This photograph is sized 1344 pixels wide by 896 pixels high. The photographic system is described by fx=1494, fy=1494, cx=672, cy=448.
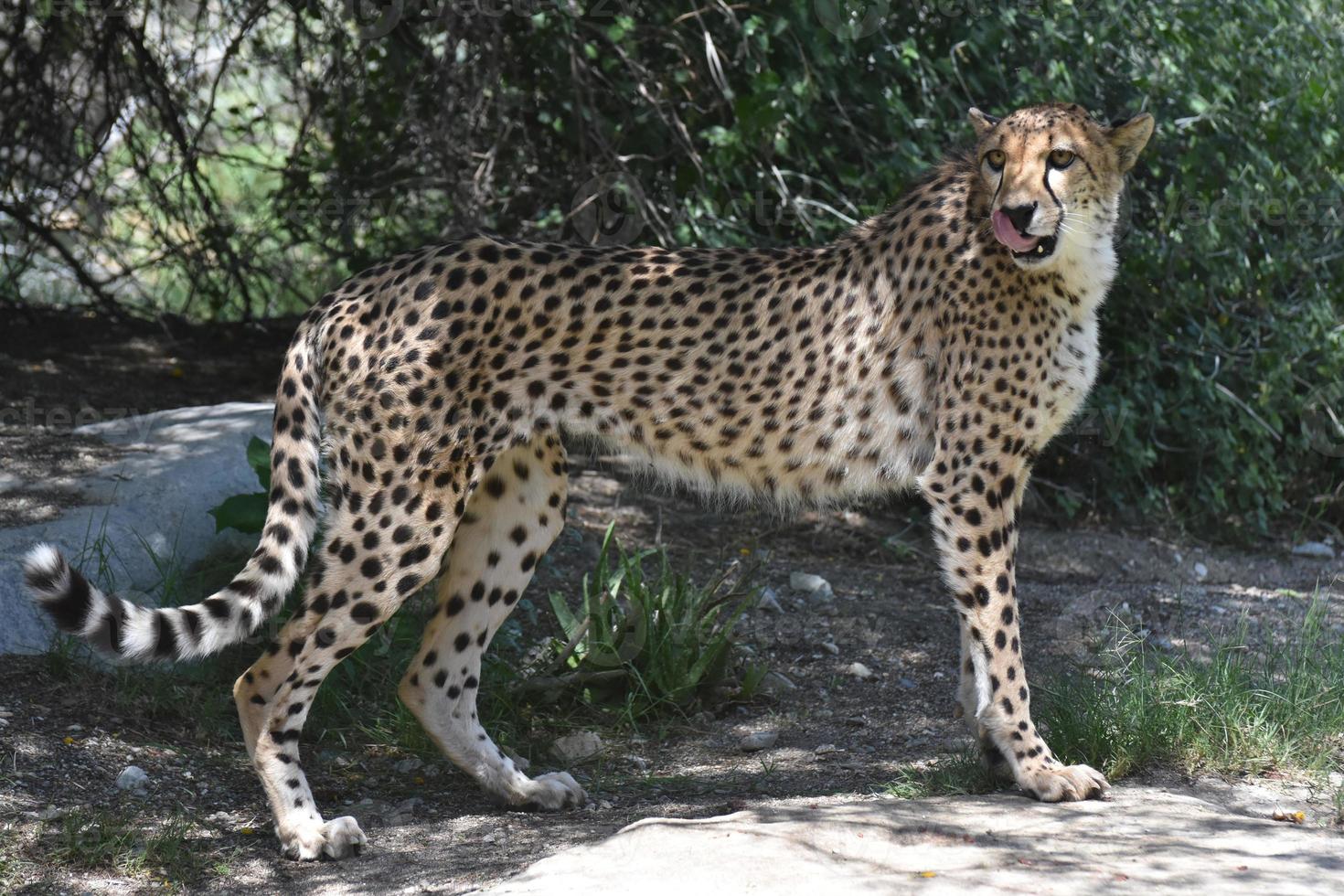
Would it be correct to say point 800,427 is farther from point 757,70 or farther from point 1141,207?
point 1141,207

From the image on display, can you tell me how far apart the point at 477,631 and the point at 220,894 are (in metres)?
0.99

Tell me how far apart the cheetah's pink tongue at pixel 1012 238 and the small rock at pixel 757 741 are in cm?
159

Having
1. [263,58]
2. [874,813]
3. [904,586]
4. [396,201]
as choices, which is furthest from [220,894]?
[263,58]

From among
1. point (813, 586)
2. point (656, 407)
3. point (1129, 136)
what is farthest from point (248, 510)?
point (1129, 136)

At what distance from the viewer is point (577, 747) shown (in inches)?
171

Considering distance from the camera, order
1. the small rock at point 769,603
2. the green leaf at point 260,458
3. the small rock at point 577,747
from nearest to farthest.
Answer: the small rock at point 577,747, the green leaf at point 260,458, the small rock at point 769,603

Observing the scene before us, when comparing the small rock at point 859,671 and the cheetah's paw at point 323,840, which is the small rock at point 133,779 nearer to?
the cheetah's paw at point 323,840

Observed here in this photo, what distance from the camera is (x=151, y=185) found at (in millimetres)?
6797

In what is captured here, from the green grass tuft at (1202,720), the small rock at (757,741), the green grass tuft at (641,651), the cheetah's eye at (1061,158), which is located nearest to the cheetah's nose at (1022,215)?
the cheetah's eye at (1061,158)

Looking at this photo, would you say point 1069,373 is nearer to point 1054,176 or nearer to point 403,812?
point 1054,176

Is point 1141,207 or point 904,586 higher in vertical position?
point 1141,207

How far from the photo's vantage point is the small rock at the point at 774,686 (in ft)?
15.4

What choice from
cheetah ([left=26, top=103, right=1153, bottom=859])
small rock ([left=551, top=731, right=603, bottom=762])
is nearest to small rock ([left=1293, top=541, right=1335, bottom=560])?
cheetah ([left=26, top=103, right=1153, bottom=859])

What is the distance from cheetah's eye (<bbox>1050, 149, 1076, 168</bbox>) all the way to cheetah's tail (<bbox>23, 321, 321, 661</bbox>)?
6.29ft
